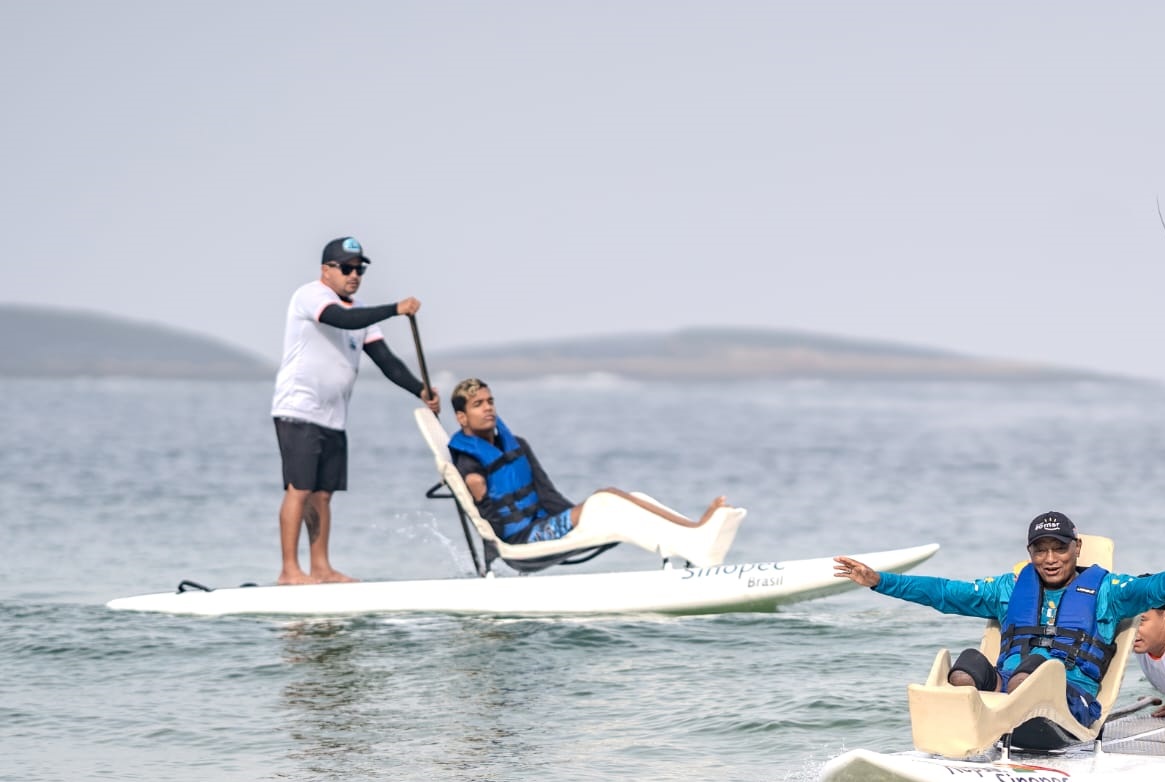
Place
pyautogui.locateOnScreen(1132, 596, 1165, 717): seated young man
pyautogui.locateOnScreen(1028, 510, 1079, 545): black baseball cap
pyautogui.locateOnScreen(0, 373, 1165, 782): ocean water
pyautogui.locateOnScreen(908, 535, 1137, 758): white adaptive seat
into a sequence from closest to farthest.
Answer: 1. pyautogui.locateOnScreen(908, 535, 1137, 758): white adaptive seat
2. pyautogui.locateOnScreen(1028, 510, 1079, 545): black baseball cap
3. pyautogui.locateOnScreen(1132, 596, 1165, 717): seated young man
4. pyautogui.locateOnScreen(0, 373, 1165, 782): ocean water

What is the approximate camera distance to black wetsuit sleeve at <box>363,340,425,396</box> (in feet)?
37.2

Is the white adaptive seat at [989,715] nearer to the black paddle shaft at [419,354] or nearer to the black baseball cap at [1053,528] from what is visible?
the black baseball cap at [1053,528]

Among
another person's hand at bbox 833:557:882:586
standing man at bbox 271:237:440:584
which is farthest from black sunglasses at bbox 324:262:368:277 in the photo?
another person's hand at bbox 833:557:882:586

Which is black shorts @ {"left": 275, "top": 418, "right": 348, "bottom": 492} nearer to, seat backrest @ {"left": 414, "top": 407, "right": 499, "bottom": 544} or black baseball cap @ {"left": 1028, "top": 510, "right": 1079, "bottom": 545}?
seat backrest @ {"left": 414, "top": 407, "right": 499, "bottom": 544}

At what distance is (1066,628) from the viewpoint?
6445 mm

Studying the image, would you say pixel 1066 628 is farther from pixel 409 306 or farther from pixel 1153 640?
pixel 409 306

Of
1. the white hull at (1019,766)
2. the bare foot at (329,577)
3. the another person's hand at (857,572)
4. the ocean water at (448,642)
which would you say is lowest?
the ocean water at (448,642)

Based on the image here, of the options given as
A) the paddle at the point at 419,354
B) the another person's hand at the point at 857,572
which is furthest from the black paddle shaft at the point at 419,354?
the another person's hand at the point at 857,572

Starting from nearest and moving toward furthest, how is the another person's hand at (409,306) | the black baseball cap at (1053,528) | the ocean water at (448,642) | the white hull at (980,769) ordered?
1. the white hull at (980,769)
2. the black baseball cap at (1053,528)
3. the ocean water at (448,642)
4. the another person's hand at (409,306)

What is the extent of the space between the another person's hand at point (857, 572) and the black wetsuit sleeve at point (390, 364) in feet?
17.2

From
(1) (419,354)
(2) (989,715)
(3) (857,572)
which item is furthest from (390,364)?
(2) (989,715)

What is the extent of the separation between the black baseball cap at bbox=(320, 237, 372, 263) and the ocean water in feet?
7.71

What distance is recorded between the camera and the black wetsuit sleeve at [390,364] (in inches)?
447

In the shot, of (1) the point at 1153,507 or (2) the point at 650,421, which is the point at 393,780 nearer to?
(1) the point at 1153,507
